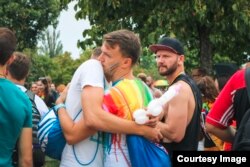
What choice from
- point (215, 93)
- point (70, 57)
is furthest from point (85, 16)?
point (70, 57)

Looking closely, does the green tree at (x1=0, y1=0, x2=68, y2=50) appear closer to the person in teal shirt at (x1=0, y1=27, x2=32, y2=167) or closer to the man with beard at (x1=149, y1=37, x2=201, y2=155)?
the man with beard at (x1=149, y1=37, x2=201, y2=155)

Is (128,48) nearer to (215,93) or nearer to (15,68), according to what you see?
(15,68)

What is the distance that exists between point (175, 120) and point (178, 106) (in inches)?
4.8

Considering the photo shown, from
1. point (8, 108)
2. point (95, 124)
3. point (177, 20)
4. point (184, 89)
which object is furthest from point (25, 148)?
point (177, 20)

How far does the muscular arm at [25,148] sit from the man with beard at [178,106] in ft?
3.00

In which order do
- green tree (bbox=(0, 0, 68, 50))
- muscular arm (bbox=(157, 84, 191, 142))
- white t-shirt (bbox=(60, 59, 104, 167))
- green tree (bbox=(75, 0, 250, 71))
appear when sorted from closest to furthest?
white t-shirt (bbox=(60, 59, 104, 167)), muscular arm (bbox=(157, 84, 191, 142)), green tree (bbox=(75, 0, 250, 71)), green tree (bbox=(0, 0, 68, 50))

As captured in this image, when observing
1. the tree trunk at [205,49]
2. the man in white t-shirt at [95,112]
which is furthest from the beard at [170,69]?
the tree trunk at [205,49]

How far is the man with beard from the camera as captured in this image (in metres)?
4.01

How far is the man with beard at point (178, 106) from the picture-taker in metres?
4.01

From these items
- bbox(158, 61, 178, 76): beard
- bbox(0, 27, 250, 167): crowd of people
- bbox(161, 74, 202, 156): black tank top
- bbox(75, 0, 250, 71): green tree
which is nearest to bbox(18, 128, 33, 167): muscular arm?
bbox(0, 27, 250, 167): crowd of people

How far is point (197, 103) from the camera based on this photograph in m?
4.37

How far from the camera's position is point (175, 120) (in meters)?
3.99

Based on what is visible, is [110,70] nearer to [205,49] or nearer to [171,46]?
[171,46]

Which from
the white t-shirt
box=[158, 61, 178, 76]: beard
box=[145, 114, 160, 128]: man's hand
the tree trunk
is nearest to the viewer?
box=[145, 114, 160, 128]: man's hand
